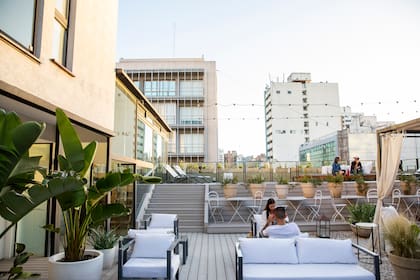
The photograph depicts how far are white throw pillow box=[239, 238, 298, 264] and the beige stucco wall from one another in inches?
136

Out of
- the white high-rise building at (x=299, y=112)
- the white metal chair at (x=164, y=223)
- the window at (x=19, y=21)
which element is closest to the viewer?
the window at (x=19, y=21)

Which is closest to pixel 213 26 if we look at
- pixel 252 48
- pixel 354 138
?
pixel 252 48

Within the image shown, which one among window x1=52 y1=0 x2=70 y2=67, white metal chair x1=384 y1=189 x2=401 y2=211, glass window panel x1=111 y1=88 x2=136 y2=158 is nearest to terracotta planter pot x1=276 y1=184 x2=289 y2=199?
white metal chair x1=384 y1=189 x2=401 y2=211

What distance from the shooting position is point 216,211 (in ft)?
33.2

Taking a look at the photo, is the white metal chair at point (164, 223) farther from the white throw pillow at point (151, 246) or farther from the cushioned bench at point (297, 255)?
the cushioned bench at point (297, 255)

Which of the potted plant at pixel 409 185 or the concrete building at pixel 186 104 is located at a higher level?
the concrete building at pixel 186 104

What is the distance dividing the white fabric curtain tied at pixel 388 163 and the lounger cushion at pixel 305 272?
2.96 meters

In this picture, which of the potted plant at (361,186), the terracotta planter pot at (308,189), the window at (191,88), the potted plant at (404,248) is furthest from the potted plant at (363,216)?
the window at (191,88)

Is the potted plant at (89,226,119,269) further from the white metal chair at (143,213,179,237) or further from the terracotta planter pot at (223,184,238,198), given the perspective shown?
the terracotta planter pot at (223,184,238,198)

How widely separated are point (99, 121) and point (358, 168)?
10710 millimetres

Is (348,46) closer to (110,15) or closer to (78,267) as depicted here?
(110,15)

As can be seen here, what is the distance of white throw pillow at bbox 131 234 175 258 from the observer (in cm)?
439

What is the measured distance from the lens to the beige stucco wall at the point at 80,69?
3.94 meters

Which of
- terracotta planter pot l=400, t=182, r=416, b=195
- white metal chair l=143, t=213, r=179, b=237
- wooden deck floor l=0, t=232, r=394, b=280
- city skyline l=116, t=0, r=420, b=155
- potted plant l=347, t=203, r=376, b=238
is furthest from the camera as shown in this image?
city skyline l=116, t=0, r=420, b=155
